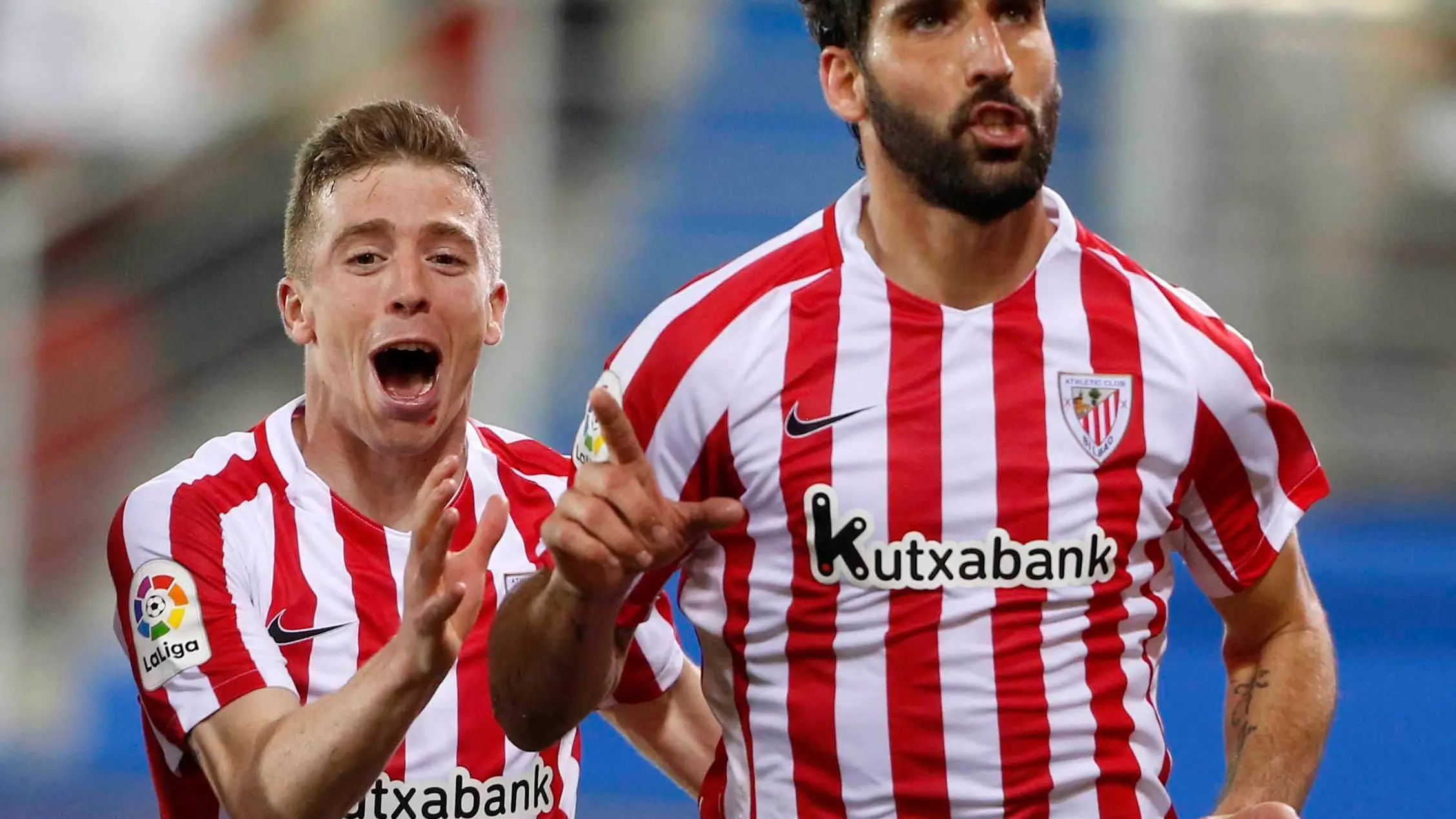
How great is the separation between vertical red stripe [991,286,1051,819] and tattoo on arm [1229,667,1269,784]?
31 cm

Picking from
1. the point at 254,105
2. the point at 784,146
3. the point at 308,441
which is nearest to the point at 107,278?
the point at 254,105

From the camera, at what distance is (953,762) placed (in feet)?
6.96

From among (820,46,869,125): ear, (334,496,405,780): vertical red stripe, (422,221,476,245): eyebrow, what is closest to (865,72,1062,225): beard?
(820,46,869,125): ear

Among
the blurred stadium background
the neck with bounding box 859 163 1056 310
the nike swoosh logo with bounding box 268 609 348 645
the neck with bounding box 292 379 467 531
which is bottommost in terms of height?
the nike swoosh logo with bounding box 268 609 348 645

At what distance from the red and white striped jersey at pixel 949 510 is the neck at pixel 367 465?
56cm

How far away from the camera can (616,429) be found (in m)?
1.97

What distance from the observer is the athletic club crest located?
2.18 metres

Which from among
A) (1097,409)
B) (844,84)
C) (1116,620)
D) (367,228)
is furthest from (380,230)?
(1116,620)

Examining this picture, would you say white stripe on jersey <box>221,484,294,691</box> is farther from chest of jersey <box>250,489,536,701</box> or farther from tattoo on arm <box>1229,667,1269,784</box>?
tattoo on arm <box>1229,667,1269,784</box>

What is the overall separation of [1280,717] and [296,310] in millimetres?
1511

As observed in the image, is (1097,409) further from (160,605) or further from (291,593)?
(160,605)

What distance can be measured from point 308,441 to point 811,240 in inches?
33.7

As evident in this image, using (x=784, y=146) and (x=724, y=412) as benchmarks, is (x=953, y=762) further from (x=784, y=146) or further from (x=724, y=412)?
(x=784, y=146)

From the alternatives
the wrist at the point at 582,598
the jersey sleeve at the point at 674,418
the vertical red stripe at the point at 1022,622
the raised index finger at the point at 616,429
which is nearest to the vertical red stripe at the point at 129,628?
the wrist at the point at 582,598
